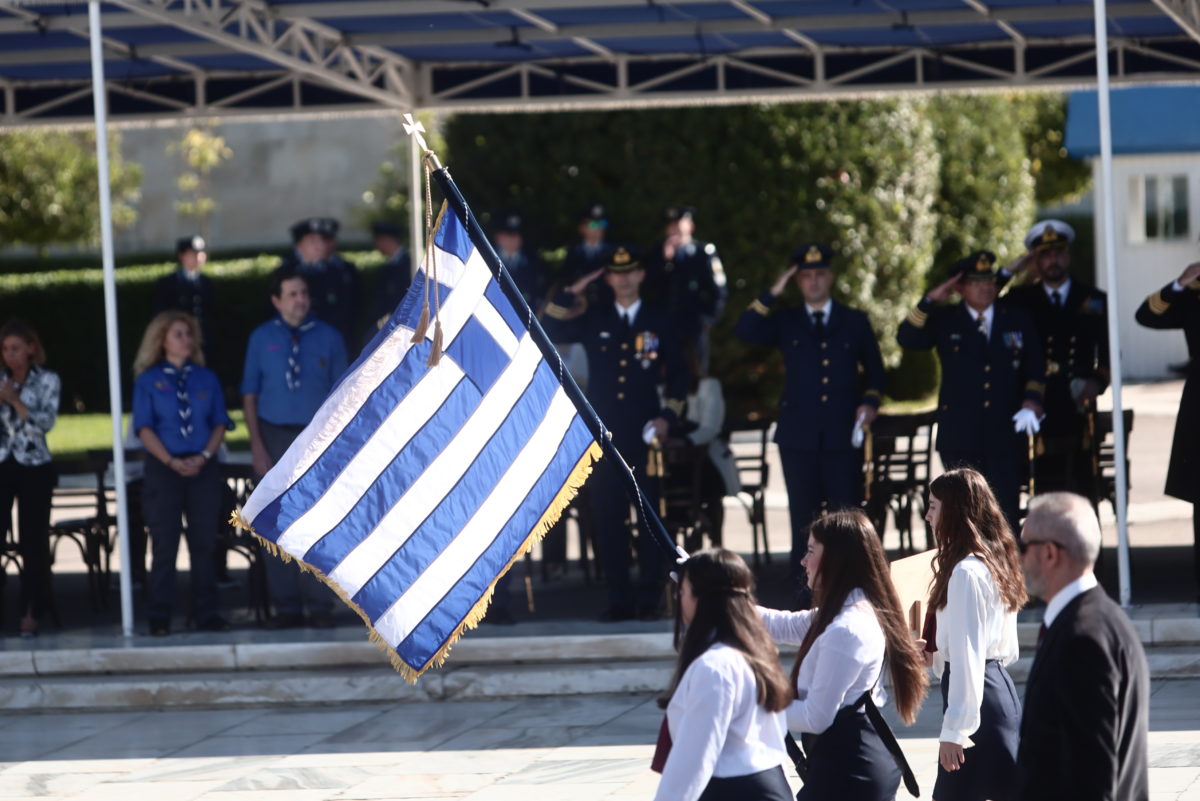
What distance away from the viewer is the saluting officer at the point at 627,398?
10156mm

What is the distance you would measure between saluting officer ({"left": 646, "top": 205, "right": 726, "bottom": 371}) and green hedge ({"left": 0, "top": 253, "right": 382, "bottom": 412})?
596 inches

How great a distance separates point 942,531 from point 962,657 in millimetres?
400

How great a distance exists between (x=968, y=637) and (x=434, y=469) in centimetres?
178

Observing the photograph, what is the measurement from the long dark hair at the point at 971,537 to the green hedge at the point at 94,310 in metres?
23.5

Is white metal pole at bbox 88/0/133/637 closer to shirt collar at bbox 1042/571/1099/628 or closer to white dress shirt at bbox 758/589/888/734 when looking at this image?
white dress shirt at bbox 758/589/888/734

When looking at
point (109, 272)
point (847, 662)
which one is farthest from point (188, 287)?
point (847, 662)

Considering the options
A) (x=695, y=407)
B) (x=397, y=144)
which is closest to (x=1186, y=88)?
(x=397, y=144)

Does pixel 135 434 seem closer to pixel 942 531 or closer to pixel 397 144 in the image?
pixel 942 531

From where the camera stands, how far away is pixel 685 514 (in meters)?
10.9

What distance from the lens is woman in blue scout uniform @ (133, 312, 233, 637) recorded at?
1014 centimetres

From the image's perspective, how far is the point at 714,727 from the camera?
4.45 metres

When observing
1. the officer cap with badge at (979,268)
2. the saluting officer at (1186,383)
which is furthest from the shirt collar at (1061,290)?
the saluting officer at (1186,383)

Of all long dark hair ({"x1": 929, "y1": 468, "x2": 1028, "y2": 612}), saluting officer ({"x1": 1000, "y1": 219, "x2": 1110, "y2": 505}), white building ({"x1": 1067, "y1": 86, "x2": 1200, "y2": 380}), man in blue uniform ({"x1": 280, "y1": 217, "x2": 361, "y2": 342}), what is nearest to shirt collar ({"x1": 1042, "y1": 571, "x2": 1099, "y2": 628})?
long dark hair ({"x1": 929, "y1": 468, "x2": 1028, "y2": 612})

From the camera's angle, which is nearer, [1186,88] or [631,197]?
[631,197]
